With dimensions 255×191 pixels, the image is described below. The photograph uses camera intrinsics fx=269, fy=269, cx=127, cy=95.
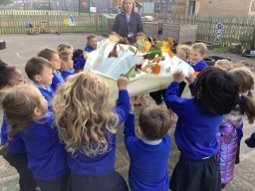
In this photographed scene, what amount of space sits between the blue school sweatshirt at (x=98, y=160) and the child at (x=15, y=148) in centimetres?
61

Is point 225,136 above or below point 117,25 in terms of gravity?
below

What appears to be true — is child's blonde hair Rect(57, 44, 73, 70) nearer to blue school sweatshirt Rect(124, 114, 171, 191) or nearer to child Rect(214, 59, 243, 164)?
blue school sweatshirt Rect(124, 114, 171, 191)

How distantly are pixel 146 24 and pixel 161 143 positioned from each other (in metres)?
12.3

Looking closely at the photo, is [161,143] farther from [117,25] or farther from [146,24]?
[146,24]

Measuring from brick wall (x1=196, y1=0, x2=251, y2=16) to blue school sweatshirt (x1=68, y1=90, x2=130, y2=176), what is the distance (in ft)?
94.3

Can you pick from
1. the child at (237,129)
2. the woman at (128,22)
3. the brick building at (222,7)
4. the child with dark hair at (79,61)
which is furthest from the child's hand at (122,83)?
the brick building at (222,7)

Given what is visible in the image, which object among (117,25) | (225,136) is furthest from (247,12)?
(225,136)

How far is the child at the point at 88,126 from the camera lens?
1.73 m

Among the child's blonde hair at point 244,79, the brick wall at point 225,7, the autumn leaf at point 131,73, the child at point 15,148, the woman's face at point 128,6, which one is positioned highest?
the brick wall at point 225,7

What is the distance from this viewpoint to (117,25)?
5.53 m

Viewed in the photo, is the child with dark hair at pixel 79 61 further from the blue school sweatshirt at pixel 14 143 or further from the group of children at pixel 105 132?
the blue school sweatshirt at pixel 14 143

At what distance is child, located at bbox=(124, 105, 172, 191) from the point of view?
1866mm

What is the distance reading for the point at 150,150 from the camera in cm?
191

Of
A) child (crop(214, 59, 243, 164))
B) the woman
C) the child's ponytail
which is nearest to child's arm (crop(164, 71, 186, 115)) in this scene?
the child's ponytail
